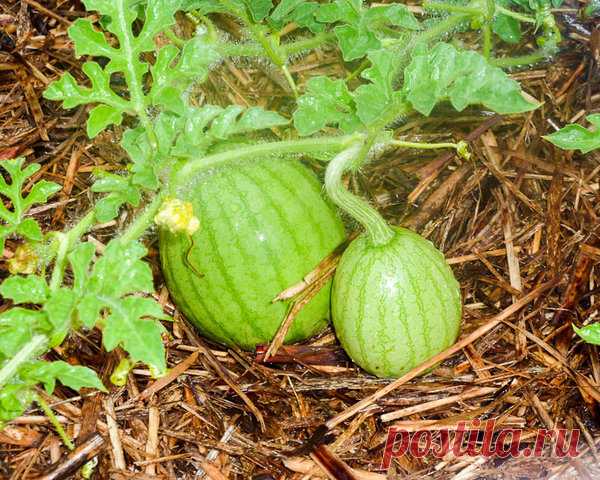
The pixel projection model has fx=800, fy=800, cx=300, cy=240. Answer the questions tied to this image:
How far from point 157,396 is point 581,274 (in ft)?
4.82

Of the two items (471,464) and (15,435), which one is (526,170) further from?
(15,435)

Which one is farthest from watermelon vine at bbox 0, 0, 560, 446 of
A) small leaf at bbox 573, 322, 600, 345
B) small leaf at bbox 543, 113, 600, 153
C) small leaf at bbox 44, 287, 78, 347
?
small leaf at bbox 573, 322, 600, 345

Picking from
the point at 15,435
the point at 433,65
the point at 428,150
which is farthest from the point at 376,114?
the point at 15,435

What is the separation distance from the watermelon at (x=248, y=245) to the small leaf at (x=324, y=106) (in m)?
0.31

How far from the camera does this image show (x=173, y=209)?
214 cm

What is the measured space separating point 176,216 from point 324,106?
54 centimetres

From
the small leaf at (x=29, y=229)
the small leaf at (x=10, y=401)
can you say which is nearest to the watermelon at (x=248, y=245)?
the small leaf at (x=29, y=229)

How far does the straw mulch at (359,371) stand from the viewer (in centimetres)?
245

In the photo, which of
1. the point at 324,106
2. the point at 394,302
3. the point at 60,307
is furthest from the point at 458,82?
the point at 60,307

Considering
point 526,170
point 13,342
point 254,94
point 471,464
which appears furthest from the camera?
point 254,94

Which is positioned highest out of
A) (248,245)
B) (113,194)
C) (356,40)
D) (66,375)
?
(356,40)

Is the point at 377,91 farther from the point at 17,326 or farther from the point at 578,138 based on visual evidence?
the point at 17,326

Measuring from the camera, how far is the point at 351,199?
2.38 metres

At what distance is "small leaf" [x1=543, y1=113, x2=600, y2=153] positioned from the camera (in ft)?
7.25
